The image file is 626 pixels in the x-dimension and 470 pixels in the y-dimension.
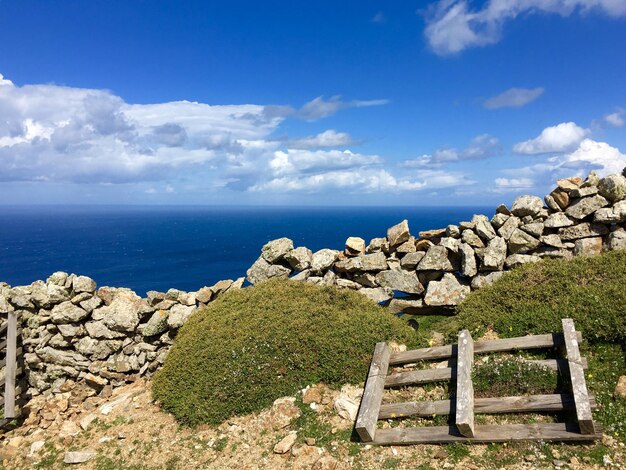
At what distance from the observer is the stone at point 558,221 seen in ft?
45.3

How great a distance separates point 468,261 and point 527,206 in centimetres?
288

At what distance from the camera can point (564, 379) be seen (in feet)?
28.1

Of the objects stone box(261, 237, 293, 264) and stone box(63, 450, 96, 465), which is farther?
stone box(261, 237, 293, 264)

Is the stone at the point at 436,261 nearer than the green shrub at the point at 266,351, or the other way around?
the green shrub at the point at 266,351

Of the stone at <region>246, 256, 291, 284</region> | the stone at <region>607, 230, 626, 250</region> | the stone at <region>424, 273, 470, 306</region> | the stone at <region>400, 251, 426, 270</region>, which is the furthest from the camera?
the stone at <region>246, 256, 291, 284</region>

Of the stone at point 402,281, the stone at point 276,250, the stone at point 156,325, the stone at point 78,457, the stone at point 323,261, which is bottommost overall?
the stone at point 78,457

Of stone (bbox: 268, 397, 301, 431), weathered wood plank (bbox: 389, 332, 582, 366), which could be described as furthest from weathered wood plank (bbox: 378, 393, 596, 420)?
stone (bbox: 268, 397, 301, 431)

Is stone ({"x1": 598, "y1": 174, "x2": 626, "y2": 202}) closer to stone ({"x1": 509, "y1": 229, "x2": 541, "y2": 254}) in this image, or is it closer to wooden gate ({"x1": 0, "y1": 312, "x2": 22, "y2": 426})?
stone ({"x1": 509, "y1": 229, "x2": 541, "y2": 254})

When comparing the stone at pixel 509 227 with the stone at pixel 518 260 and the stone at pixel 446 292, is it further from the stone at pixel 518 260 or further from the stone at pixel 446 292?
the stone at pixel 446 292

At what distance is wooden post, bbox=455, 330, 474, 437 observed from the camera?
7.74 metres

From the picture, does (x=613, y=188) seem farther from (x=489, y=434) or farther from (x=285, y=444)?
(x=285, y=444)

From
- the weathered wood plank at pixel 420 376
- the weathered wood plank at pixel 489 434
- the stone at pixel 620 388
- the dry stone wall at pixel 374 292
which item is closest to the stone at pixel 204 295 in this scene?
the dry stone wall at pixel 374 292

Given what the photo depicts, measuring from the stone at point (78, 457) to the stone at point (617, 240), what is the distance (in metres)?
16.4

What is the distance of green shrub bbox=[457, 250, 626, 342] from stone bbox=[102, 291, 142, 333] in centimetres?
1058
